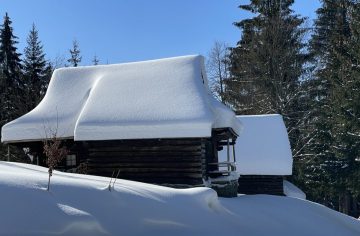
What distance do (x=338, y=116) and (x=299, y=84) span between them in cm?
480

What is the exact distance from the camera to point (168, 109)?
16.6 m

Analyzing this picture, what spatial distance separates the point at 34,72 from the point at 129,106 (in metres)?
22.7

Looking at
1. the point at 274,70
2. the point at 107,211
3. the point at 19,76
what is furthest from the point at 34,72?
the point at 107,211

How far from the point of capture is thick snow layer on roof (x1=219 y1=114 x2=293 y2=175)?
23766mm

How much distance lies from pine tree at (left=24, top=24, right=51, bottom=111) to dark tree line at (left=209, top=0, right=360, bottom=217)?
1444 cm

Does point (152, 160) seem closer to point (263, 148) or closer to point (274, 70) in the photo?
point (263, 148)

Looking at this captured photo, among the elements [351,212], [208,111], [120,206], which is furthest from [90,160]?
[351,212]

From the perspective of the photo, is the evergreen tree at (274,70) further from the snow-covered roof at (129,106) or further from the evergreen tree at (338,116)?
the snow-covered roof at (129,106)

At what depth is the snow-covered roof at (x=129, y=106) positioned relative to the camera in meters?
16.0

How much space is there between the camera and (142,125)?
1609 cm

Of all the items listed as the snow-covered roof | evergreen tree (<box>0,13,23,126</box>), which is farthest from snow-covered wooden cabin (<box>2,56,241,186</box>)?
evergreen tree (<box>0,13,23,126</box>)

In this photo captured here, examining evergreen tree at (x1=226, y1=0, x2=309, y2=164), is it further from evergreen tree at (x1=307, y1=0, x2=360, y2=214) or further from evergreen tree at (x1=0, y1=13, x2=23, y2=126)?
evergreen tree at (x1=0, y1=13, x2=23, y2=126)

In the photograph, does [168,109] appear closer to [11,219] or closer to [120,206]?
[120,206]

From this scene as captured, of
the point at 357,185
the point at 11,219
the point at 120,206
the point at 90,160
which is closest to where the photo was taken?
the point at 11,219
